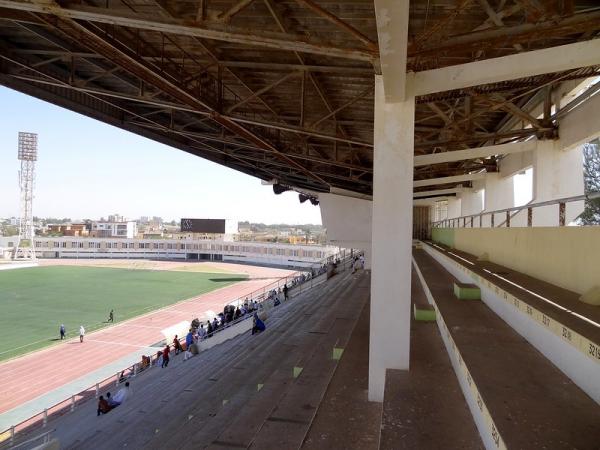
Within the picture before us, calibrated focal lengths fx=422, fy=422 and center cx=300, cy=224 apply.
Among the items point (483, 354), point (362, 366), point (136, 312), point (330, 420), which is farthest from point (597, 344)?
point (136, 312)

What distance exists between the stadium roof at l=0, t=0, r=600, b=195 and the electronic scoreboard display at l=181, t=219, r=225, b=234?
70764 millimetres

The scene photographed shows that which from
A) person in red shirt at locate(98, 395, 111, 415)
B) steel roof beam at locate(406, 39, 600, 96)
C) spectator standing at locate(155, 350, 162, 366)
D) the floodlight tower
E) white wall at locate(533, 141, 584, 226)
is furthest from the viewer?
the floodlight tower

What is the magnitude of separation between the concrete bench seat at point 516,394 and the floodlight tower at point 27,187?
75.3 m

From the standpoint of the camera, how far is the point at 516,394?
281 cm

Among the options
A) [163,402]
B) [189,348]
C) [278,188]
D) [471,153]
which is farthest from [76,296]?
[471,153]

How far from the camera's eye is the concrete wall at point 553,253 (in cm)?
363

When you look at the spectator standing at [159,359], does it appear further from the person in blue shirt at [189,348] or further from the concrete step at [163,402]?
the concrete step at [163,402]

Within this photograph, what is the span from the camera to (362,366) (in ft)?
19.9

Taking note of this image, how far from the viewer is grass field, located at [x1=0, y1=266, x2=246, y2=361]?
25.2 metres

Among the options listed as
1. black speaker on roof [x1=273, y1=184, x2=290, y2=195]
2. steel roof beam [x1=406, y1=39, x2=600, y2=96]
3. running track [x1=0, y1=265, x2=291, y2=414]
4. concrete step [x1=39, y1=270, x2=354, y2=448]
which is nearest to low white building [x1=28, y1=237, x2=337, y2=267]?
running track [x1=0, y1=265, x2=291, y2=414]

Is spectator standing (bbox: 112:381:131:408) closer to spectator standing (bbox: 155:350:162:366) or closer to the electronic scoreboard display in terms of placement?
spectator standing (bbox: 155:350:162:366)

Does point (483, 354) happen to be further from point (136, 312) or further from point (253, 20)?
point (136, 312)

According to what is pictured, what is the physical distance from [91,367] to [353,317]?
12977 mm

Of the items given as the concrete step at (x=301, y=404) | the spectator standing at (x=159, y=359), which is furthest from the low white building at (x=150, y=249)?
the concrete step at (x=301, y=404)
